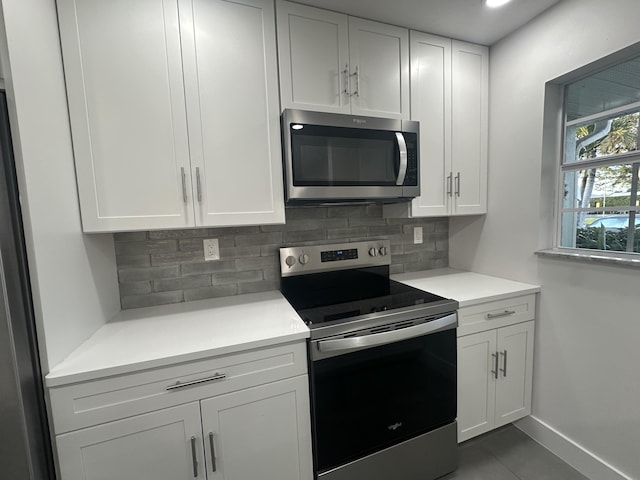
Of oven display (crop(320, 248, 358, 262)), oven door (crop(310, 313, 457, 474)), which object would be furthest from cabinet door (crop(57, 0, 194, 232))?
oven door (crop(310, 313, 457, 474))

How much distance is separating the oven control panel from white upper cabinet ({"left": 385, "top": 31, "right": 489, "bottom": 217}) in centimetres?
29

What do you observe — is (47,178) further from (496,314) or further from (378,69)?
(496,314)

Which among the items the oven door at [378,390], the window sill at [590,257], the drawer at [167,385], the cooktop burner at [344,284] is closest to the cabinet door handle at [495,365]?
the oven door at [378,390]

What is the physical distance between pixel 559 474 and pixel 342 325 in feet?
4.92

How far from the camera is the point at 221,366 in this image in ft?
3.52

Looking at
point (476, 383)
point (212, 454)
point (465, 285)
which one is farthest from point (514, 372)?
point (212, 454)

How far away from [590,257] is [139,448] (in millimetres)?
2121

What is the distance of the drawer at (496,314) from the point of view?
1.52 m

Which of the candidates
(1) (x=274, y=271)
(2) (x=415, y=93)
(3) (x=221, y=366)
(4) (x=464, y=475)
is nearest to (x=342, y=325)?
(3) (x=221, y=366)

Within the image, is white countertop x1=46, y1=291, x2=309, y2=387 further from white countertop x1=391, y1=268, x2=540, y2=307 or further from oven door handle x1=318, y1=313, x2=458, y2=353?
white countertop x1=391, y1=268, x2=540, y2=307

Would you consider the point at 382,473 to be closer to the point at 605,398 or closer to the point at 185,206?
the point at 605,398

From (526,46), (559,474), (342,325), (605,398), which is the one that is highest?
(526,46)

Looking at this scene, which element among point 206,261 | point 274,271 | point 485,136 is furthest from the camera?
point 485,136

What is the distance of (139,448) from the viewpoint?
3.30 ft
